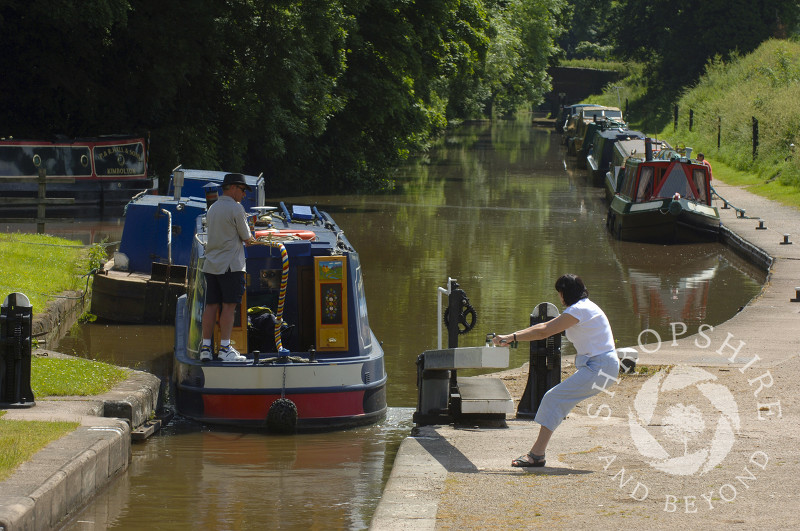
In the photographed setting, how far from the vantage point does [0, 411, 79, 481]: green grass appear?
7.87 meters

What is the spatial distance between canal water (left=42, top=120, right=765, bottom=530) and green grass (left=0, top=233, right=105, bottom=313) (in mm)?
849

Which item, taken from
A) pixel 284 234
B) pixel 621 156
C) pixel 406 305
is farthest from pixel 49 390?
pixel 621 156

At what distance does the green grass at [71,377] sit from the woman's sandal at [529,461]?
4150 mm

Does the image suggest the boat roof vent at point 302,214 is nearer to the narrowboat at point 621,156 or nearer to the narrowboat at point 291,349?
the narrowboat at point 291,349

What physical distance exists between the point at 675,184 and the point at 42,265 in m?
16.7

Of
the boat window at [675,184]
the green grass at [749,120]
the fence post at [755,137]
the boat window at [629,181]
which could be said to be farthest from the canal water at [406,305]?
the fence post at [755,137]

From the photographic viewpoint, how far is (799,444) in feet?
29.0

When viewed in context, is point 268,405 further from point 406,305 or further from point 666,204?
point 666,204

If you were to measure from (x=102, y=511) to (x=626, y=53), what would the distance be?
77.3 m

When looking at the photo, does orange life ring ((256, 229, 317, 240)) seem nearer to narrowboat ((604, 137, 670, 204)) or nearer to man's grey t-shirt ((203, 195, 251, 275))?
man's grey t-shirt ((203, 195, 251, 275))

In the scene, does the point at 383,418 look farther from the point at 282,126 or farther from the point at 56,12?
the point at 282,126

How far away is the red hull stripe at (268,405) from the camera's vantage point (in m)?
11.4

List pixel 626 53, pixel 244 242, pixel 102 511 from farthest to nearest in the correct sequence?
pixel 626 53 < pixel 244 242 < pixel 102 511

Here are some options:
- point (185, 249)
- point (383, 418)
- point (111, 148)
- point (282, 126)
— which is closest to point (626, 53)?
point (282, 126)
